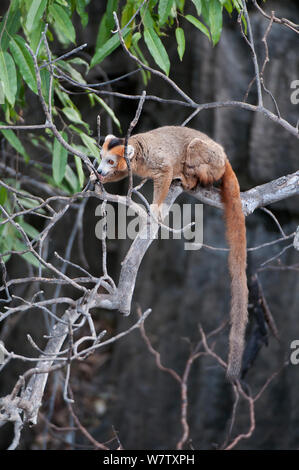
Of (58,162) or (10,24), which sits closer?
(10,24)

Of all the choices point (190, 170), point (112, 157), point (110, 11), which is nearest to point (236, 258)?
point (190, 170)

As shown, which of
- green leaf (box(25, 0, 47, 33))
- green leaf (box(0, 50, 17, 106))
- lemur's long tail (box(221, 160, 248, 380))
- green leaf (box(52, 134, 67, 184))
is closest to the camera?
green leaf (box(25, 0, 47, 33))

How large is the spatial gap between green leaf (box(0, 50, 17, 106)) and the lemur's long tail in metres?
1.11

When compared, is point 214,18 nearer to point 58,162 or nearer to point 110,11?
point 110,11

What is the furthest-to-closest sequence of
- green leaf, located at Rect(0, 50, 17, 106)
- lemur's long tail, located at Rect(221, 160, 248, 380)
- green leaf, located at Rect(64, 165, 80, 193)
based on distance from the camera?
green leaf, located at Rect(64, 165, 80, 193), lemur's long tail, located at Rect(221, 160, 248, 380), green leaf, located at Rect(0, 50, 17, 106)

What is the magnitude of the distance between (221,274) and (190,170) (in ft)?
5.89

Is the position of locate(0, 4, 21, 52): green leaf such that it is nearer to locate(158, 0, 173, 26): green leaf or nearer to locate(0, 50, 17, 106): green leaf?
locate(0, 50, 17, 106): green leaf

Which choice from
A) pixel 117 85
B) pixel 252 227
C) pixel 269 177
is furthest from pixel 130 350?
pixel 117 85

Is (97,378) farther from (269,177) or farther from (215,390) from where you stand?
(269,177)

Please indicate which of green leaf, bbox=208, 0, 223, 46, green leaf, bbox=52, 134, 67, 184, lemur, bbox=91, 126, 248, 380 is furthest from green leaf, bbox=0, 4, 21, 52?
green leaf, bbox=208, 0, 223, 46

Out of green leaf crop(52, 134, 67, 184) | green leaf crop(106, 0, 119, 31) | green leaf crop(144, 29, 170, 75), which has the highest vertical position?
green leaf crop(106, 0, 119, 31)

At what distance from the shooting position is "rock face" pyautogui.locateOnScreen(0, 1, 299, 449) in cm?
457

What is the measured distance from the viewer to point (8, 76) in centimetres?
250

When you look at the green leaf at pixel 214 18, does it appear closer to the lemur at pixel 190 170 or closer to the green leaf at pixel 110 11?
the green leaf at pixel 110 11
